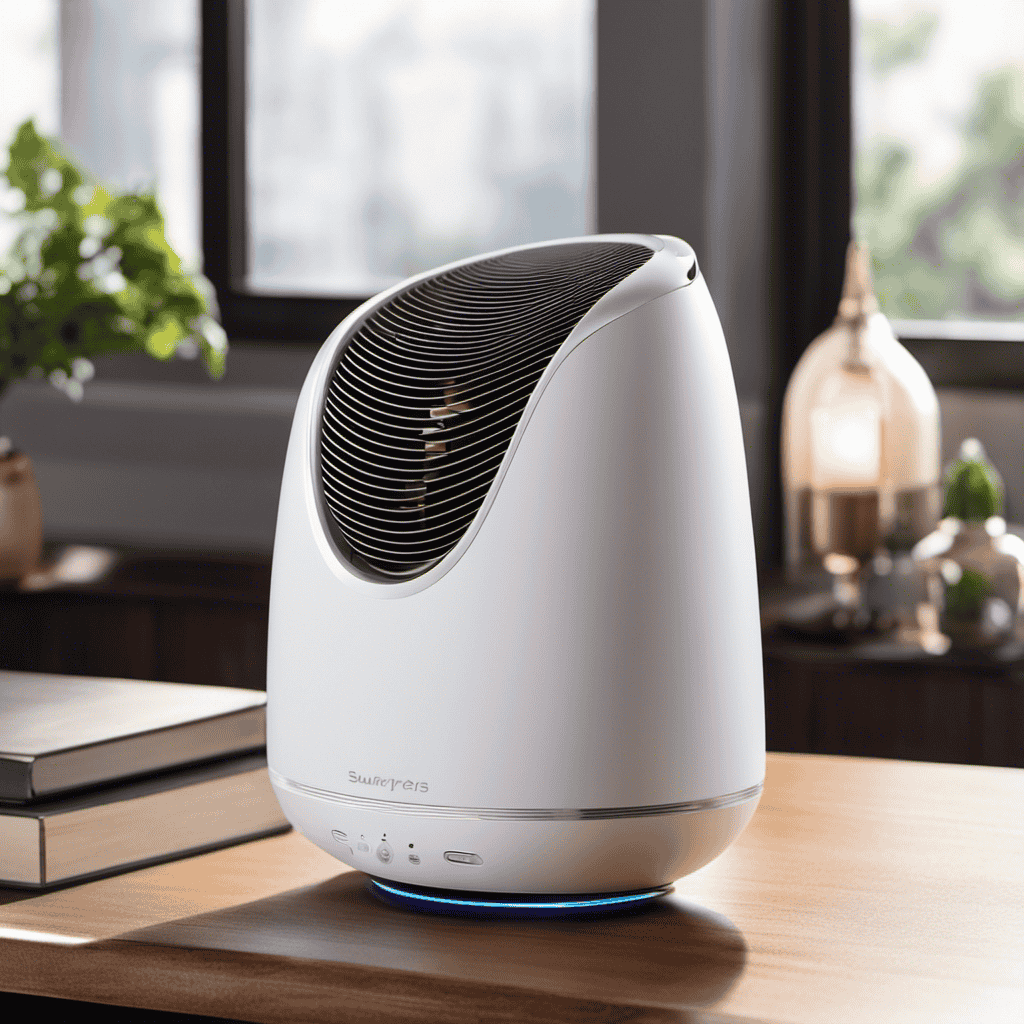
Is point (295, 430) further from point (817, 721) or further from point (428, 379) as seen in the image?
point (817, 721)

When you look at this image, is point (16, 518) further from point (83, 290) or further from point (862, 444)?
point (862, 444)

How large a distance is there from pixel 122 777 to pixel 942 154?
1509mm

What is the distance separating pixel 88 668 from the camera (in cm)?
182

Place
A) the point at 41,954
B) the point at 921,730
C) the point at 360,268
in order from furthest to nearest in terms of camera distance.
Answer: the point at 360,268, the point at 921,730, the point at 41,954

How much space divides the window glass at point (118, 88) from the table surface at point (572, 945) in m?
1.80

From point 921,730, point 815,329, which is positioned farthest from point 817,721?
point 815,329

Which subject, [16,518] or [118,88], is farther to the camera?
[118,88]

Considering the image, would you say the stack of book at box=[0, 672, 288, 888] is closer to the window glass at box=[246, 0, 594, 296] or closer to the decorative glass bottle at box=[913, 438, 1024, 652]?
the decorative glass bottle at box=[913, 438, 1024, 652]

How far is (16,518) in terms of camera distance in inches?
73.5

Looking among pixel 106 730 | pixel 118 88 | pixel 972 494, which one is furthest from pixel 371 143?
pixel 106 730

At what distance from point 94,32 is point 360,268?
0.59 m

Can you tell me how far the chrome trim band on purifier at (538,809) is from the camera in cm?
54

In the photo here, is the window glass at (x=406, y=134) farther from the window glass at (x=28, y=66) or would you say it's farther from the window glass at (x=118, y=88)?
the window glass at (x=28, y=66)

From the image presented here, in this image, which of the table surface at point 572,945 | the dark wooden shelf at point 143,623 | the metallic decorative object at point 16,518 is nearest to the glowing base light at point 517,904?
the table surface at point 572,945
